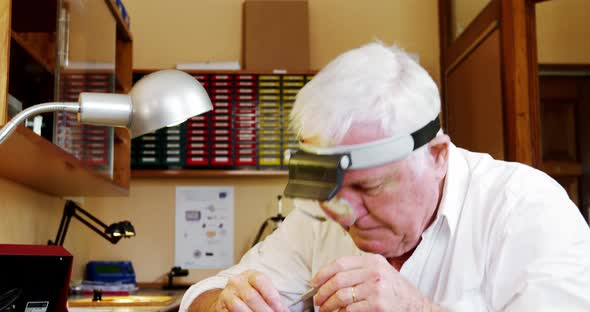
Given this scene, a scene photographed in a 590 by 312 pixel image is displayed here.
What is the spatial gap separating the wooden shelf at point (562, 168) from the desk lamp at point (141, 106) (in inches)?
138

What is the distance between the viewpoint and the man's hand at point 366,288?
1.19 metres

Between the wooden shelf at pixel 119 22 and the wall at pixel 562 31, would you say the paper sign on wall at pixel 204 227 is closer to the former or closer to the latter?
the wooden shelf at pixel 119 22

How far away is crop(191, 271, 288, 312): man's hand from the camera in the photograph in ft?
4.36

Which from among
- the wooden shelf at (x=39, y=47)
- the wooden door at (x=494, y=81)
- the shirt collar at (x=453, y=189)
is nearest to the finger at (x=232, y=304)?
the shirt collar at (x=453, y=189)

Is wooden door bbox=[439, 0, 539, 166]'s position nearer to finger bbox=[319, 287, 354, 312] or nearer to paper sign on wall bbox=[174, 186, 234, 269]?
paper sign on wall bbox=[174, 186, 234, 269]

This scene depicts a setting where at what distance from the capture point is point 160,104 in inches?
48.2

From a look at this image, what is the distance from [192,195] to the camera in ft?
13.1

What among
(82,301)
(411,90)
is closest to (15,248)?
(411,90)

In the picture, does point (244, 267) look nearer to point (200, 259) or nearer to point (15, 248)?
point (15, 248)

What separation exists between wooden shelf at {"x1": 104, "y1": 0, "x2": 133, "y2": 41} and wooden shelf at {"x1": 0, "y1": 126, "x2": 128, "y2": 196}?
71cm

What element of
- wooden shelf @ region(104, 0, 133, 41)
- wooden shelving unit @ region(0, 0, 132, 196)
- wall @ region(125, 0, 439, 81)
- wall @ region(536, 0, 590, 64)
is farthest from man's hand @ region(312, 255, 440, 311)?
wall @ region(536, 0, 590, 64)

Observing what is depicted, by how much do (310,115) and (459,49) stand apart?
2742 millimetres

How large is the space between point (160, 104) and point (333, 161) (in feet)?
Answer: 1.00

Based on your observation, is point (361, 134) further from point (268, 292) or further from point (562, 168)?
point (562, 168)
